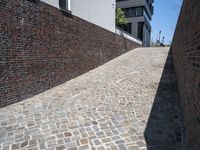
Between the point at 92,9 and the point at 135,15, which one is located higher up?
the point at 135,15

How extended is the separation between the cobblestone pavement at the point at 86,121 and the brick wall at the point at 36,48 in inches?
21.0

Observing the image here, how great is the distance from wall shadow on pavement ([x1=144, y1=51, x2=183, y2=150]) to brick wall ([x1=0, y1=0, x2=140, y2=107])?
12.8ft

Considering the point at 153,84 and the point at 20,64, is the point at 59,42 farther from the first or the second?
the point at 153,84

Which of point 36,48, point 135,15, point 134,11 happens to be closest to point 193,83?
point 36,48

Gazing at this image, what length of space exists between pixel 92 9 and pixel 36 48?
7.16 metres

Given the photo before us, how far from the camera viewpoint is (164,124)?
3781 mm

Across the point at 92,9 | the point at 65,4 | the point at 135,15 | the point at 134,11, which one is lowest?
the point at 65,4

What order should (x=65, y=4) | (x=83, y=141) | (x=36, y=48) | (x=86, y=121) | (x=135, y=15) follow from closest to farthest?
(x=83, y=141) → (x=86, y=121) → (x=36, y=48) → (x=65, y=4) → (x=135, y=15)

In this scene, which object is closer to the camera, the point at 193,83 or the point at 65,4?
the point at 193,83

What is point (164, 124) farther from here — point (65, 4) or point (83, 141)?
point (65, 4)

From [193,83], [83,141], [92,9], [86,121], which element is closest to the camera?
[193,83]

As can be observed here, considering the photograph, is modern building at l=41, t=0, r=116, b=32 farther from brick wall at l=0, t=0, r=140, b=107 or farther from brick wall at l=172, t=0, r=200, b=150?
brick wall at l=172, t=0, r=200, b=150

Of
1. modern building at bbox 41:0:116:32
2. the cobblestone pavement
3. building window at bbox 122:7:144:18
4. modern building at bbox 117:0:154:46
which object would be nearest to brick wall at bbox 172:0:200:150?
the cobblestone pavement

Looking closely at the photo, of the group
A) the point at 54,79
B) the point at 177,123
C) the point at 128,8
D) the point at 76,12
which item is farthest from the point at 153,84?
the point at 128,8
